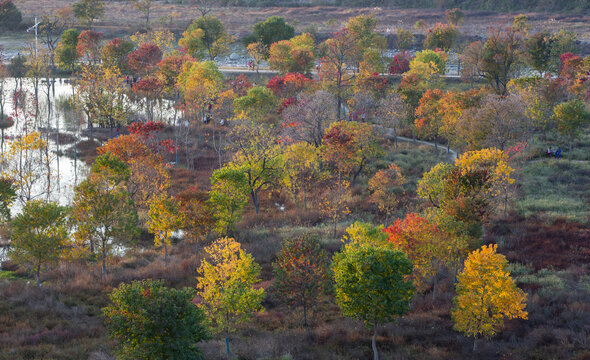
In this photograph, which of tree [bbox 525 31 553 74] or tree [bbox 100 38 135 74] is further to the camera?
tree [bbox 100 38 135 74]

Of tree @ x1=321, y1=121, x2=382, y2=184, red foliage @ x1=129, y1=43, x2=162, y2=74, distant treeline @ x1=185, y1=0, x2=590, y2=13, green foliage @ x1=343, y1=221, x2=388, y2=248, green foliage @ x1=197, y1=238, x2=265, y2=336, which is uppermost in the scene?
distant treeline @ x1=185, y1=0, x2=590, y2=13

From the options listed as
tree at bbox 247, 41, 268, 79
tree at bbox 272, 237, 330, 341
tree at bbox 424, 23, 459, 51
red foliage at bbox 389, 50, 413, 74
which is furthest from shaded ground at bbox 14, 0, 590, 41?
tree at bbox 272, 237, 330, 341

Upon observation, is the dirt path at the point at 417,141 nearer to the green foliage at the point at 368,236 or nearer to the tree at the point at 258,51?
the tree at the point at 258,51

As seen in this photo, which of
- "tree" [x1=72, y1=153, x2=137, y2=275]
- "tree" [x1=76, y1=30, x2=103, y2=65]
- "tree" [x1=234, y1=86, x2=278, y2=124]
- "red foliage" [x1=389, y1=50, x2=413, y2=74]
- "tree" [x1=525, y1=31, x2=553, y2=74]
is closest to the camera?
"tree" [x1=72, y1=153, x2=137, y2=275]

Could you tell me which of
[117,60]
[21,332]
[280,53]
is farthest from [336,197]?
[117,60]

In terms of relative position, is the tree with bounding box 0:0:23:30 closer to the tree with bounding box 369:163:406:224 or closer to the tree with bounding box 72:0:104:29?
the tree with bounding box 72:0:104:29

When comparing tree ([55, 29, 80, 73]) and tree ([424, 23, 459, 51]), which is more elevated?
tree ([424, 23, 459, 51])

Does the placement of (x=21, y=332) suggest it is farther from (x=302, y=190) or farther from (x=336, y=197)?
(x=302, y=190)

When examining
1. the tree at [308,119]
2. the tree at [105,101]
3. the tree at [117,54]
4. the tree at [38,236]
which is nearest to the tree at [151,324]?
the tree at [38,236]
